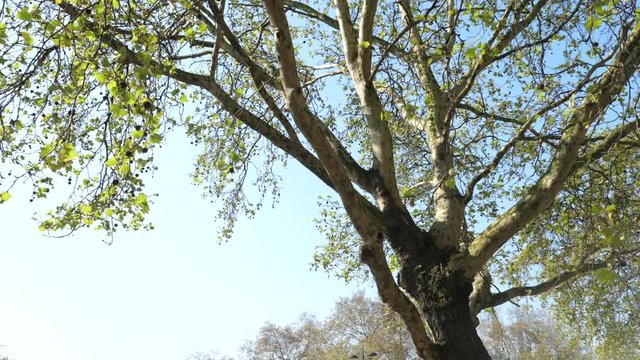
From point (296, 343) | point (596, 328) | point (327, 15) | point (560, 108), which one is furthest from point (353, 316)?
point (560, 108)

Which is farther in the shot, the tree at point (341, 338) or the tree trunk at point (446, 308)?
the tree at point (341, 338)

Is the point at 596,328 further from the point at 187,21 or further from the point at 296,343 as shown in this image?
the point at 296,343

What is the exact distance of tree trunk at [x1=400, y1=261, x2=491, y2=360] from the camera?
6.08 metres

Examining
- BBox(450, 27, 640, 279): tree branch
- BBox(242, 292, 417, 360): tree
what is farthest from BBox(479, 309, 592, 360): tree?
BBox(450, 27, 640, 279): tree branch

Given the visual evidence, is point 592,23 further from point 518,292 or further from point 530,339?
point 530,339

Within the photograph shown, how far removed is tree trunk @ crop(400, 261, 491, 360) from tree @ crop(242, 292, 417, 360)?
14630 mm

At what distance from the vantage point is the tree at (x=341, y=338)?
2788 centimetres

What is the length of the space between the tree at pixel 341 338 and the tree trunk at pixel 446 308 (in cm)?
1463

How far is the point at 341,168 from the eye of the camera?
17.3 ft

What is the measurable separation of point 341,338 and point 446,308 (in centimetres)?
2624

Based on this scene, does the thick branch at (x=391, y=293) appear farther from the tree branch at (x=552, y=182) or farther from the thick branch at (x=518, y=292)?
the thick branch at (x=518, y=292)

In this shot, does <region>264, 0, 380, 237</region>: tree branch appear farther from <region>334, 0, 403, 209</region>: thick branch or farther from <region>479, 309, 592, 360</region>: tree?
<region>479, 309, 592, 360</region>: tree

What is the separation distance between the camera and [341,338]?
31.5 meters

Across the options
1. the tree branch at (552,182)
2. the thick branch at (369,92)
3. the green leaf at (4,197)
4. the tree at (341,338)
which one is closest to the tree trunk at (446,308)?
the tree branch at (552,182)
